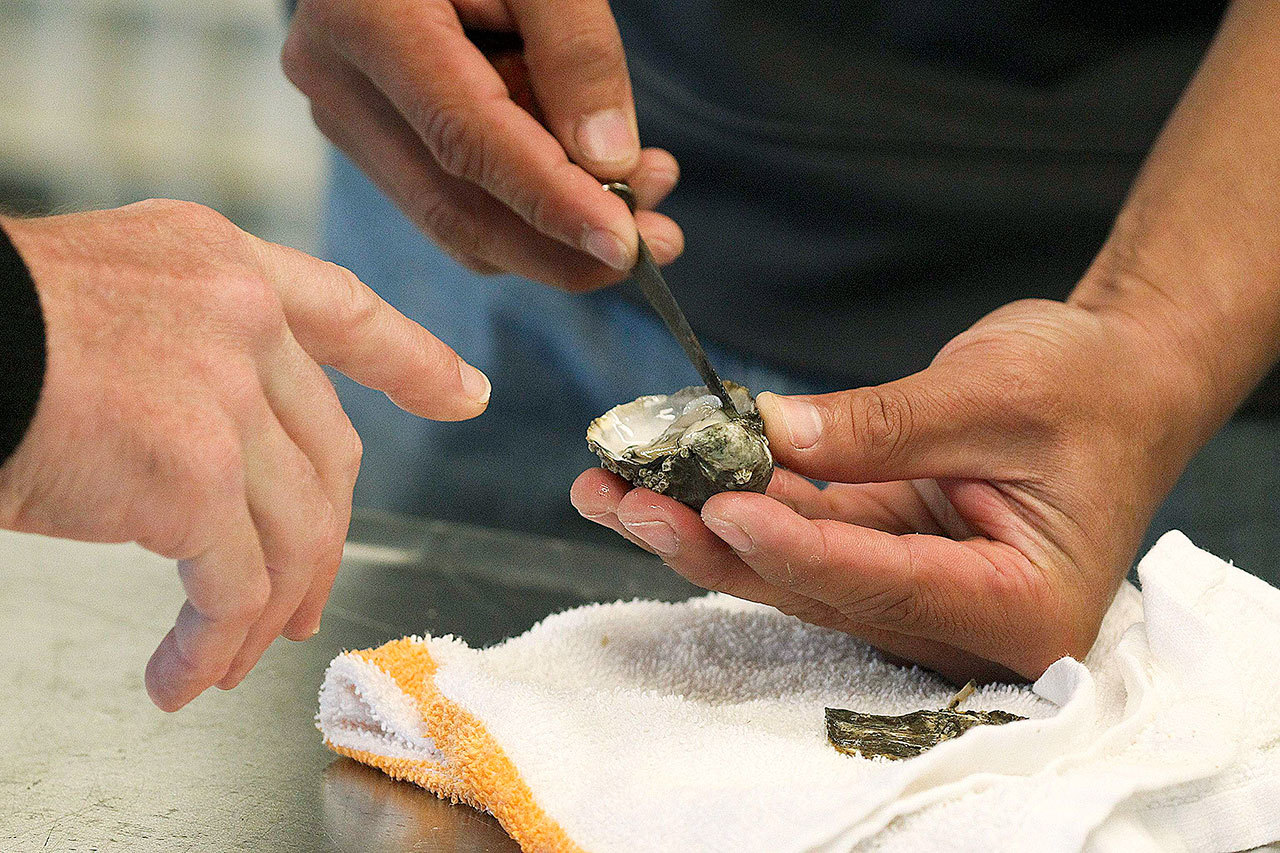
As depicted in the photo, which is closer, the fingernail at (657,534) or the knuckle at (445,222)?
the fingernail at (657,534)

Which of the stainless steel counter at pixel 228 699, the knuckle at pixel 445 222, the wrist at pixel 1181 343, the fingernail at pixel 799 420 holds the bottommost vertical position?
the stainless steel counter at pixel 228 699

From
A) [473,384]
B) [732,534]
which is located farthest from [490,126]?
[732,534]

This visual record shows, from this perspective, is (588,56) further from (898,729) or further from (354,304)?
(898,729)

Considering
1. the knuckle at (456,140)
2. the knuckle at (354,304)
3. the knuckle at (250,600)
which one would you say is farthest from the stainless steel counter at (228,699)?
the knuckle at (456,140)

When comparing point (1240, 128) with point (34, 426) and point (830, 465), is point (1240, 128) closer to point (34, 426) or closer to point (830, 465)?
point (830, 465)

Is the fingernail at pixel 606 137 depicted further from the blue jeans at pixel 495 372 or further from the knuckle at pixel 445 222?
the blue jeans at pixel 495 372

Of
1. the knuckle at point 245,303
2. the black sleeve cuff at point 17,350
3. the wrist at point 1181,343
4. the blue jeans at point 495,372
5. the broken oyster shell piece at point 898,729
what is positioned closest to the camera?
the black sleeve cuff at point 17,350

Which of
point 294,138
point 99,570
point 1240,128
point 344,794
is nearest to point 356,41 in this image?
point 99,570
